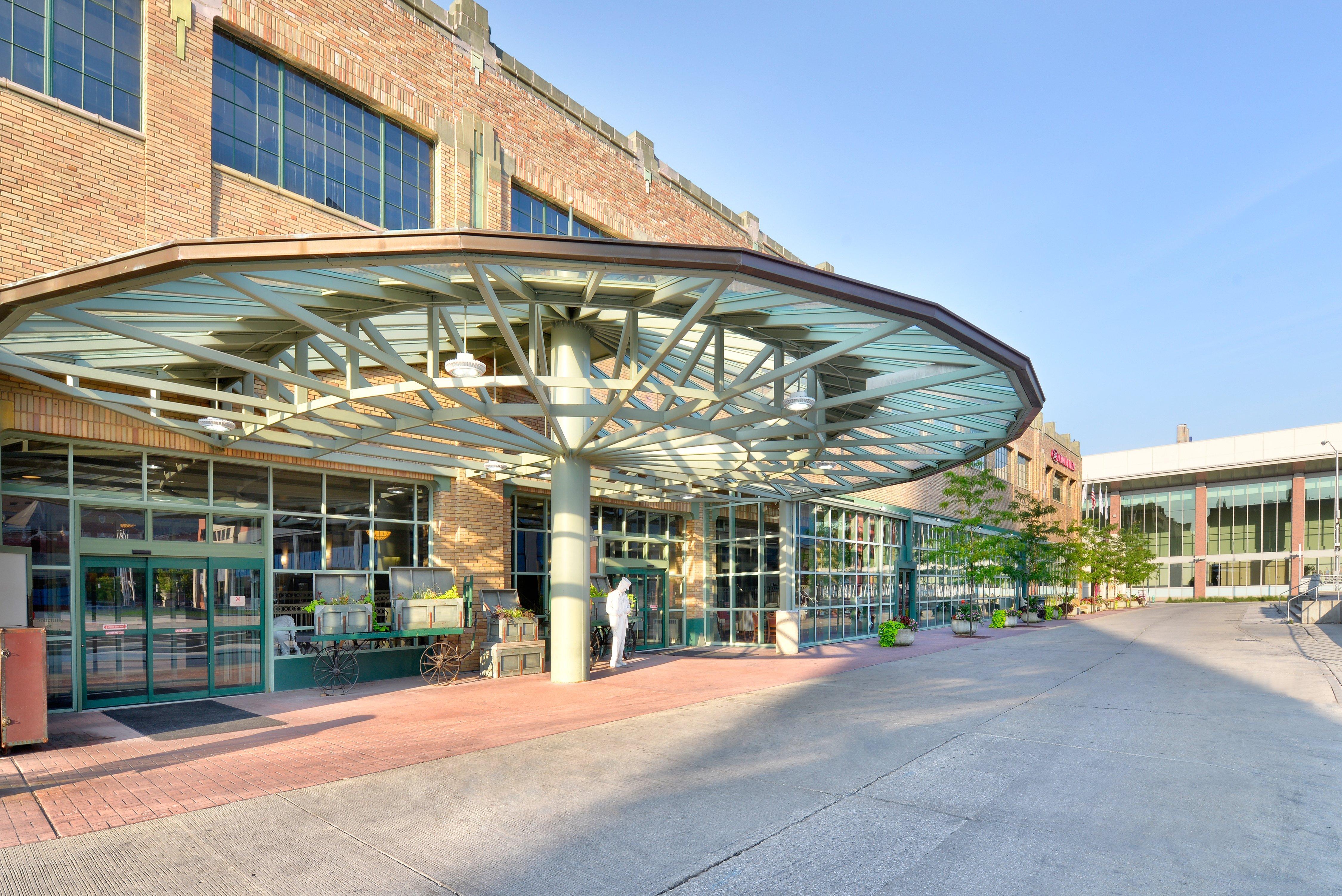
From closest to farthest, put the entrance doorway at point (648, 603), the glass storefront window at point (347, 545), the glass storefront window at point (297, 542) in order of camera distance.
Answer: the glass storefront window at point (297, 542)
the glass storefront window at point (347, 545)
the entrance doorway at point (648, 603)

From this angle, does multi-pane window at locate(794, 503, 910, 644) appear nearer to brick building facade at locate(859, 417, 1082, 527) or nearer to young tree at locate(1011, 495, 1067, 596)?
brick building facade at locate(859, 417, 1082, 527)

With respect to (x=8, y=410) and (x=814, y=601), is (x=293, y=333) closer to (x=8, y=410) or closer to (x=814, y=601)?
(x=8, y=410)

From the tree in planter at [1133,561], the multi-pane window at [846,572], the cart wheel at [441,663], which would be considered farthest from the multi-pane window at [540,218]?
the tree in planter at [1133,561]

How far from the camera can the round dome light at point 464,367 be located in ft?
28.1

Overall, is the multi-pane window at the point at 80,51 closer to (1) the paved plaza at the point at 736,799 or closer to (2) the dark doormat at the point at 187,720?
(2) the dark doormat at the point at 187,720

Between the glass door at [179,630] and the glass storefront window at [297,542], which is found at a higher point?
the glass storefront window at [297,542]

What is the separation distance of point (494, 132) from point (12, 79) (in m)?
8.49

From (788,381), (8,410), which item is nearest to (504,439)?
(788,381)

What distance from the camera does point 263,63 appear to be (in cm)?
1416

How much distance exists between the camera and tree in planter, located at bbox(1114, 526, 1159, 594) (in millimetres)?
56188

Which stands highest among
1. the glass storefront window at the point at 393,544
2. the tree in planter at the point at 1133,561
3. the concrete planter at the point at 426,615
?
the glass storefront window at the point at 393,544

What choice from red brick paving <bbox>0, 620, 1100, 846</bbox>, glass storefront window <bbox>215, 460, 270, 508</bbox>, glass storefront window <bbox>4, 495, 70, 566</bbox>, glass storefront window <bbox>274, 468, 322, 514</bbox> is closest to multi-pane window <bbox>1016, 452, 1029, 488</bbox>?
red brick paving <bbox>0, 620, 1100, 846</bbox>

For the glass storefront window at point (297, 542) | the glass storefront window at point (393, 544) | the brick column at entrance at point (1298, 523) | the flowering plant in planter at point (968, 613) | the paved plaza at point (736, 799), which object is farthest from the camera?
the brick column at entrance at point (1298, 523)

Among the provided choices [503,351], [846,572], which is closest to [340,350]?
[503,351]
